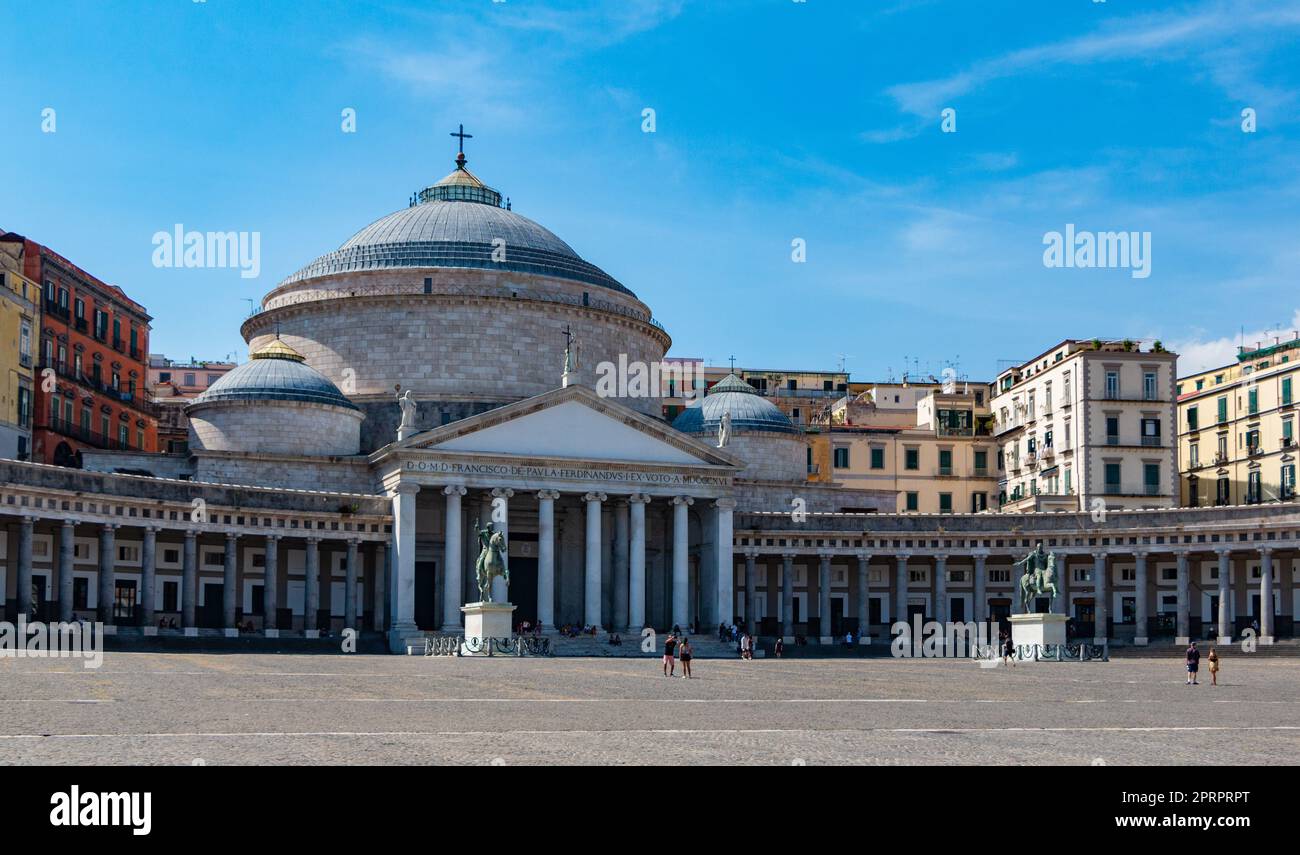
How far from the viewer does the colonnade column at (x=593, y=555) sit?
76.1 meters

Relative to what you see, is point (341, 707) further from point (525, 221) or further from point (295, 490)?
point (525, 221)

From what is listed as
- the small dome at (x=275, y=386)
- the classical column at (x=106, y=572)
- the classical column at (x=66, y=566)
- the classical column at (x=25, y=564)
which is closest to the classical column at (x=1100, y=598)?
the small dome at (x=275, y=386)

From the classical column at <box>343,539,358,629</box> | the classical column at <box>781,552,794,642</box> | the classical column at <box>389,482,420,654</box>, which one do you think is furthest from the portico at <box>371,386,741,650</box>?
the classical column at <box>781,552,794,642</box>

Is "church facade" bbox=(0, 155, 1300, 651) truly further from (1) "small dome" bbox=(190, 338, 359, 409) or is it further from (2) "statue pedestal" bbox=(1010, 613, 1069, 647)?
(2) "statue pedestal" bbox=(1010, 613, 1069, 647)

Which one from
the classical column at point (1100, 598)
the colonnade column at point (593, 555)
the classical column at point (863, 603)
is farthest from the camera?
the classical column at point (863, 603)

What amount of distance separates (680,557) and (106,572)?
25.3 metres

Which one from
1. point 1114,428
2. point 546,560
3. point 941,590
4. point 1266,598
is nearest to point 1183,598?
point 1266,598

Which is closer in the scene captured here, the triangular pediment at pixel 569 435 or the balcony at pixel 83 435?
the triangular pediment at pixel 569 435

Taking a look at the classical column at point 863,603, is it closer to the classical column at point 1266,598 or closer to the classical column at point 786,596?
the classical column at point 786,596

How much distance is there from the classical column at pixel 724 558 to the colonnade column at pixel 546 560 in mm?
7962

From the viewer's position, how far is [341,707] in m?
30.7

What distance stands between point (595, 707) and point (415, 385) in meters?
55.6
